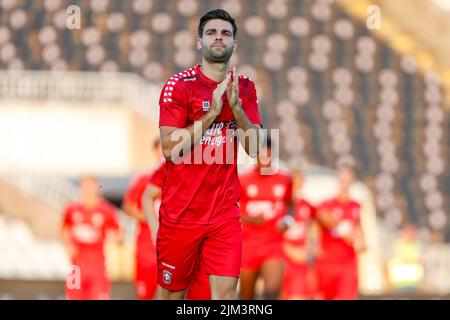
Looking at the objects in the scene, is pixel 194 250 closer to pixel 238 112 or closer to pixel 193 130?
pixel 193 130

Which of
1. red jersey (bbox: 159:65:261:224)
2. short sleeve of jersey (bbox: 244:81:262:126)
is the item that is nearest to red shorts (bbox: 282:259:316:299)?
red jersey (bbox: 159:65:261:224)

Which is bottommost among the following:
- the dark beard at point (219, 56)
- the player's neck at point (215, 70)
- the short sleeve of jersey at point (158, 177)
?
the short sleeve of jersey at point (158, 177)

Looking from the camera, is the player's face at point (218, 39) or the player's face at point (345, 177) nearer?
the player's face at point (218, 39)

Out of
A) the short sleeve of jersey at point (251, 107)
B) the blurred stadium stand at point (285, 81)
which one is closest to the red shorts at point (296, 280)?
the short sleeve of jersey at point (251, 107)

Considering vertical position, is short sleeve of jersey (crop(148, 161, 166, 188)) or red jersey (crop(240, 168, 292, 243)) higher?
short sleeve of jersey (crop(148, 161, 166, 188))

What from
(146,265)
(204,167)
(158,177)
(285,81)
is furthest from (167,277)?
(285,81)

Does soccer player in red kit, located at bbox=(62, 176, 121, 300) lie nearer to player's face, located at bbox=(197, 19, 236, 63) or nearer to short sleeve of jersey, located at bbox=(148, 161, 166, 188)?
short sleeve of jersey, located at bbox=(148, 161, 166, 188)

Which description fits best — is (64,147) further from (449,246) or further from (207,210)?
(207,210)

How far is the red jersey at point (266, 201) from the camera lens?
32.0 feet

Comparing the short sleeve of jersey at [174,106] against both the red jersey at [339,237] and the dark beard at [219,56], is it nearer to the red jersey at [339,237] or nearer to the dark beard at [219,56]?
the dark beard at [219,56]

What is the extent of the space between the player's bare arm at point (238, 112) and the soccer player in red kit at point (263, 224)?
3601mm

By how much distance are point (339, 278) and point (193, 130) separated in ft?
19.0

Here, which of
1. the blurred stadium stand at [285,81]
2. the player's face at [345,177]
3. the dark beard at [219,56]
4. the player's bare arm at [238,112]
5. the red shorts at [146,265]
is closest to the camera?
the player's bare arm at [238,112]

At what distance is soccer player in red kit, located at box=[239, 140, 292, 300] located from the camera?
31.4 feet
